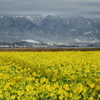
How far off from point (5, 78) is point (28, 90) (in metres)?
2.41

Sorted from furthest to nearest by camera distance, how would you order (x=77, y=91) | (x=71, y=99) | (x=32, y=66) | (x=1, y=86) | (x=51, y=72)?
(x=32, y=66)
(x=51, y=72)
(x=1, y=86)
(x=77, y=91)
(x=71, y=99)

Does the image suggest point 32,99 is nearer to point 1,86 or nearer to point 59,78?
point 1,86

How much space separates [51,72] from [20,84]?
8.83 feet

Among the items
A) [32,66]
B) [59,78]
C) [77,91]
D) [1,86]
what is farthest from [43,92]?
[32,66]

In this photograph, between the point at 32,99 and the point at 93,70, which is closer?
the point at 32,99

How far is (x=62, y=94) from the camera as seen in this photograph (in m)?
6.52

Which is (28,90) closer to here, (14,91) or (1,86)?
(14,91)

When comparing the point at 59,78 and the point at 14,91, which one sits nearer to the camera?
the point at 14,91

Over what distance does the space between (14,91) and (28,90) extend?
42cm

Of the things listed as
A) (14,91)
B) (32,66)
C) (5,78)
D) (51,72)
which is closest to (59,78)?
(51,72)

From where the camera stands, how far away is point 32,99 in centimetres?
662

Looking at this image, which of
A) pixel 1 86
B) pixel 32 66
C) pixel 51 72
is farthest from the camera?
pixel 32 66

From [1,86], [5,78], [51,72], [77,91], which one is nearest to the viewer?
[77,91]

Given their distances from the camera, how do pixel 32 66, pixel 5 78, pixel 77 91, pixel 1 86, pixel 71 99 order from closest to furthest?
1. pixel 71 99
2. pixel 77 91
3. pixel 1 86
4. pixel 5 78
5. pixel 32 66
